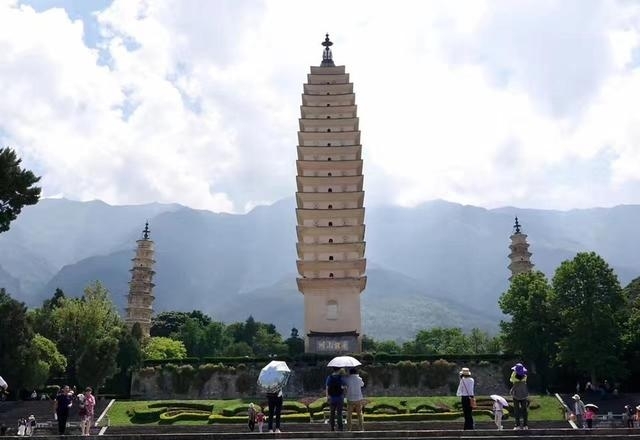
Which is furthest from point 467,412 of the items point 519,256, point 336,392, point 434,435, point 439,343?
point 439,343

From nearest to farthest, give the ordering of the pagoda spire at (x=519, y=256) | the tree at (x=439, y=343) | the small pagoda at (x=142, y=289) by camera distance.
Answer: the pagoda spire at (x=519, y=256), the small pagoda at (x=142, y=289), the tree at (x=439, y=343)

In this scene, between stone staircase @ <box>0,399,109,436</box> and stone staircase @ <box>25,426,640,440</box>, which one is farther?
stone staircase @ <box>0,399,109,436</box>

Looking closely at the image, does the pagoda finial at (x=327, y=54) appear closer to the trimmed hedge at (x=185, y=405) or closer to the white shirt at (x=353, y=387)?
the trimmed hedge at (x=185, y=405)

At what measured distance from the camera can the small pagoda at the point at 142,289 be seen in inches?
2314

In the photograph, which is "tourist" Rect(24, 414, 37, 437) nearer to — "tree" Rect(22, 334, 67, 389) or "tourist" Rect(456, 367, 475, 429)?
"tree" Rect(22, 334, 67, 389)

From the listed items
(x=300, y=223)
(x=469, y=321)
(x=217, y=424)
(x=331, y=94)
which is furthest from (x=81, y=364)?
(x=469, y=321)

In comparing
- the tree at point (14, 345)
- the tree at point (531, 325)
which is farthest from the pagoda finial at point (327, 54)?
the tree at point (14, 345)

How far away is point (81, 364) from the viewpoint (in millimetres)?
37562

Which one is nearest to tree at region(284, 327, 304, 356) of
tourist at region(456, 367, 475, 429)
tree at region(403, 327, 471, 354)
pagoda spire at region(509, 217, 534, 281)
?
tree at region(403, 327, 471, 354)

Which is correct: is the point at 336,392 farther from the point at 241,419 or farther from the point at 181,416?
the point at 181,416

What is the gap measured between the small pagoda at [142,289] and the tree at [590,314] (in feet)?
116

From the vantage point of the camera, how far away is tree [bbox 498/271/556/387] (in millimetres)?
37594

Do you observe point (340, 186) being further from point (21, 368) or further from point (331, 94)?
point (21, 368)

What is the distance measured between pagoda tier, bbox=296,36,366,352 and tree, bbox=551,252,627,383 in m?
13.5
